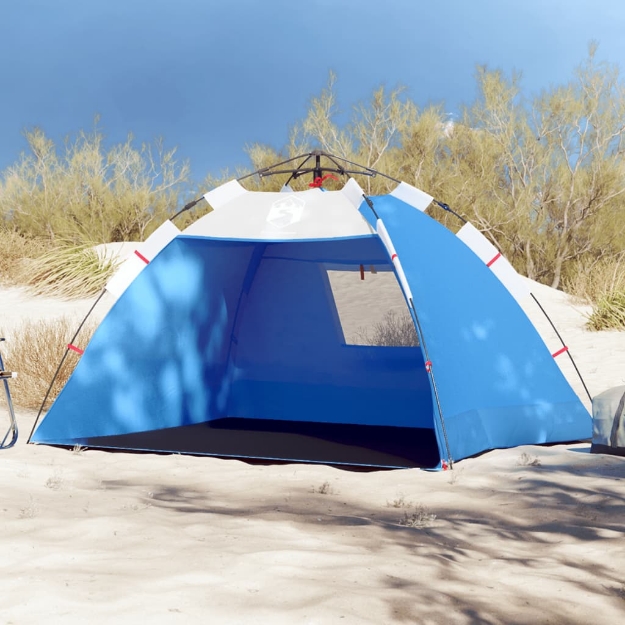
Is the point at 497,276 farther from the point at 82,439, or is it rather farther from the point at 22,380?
the point at 22,380

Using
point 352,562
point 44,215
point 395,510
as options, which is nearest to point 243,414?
point 395,510

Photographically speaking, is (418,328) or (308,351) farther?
(308,351)

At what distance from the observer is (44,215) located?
624 inches

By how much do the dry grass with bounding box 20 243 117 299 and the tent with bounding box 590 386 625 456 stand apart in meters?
8.35

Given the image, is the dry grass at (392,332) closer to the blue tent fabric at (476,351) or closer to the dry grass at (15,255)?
the blue tent fabric at (476,351)

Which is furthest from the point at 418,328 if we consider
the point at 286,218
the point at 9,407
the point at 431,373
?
the point at 9,407

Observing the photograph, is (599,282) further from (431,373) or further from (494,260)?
(431,373)

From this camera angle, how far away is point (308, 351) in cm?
611

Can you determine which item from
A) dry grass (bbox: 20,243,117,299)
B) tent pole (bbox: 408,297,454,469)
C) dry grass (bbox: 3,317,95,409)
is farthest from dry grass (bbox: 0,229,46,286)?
tent pole (bbox: 408,297,454,469)

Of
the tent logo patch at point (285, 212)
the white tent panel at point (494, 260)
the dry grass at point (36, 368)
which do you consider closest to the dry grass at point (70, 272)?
the dry grass at point (36, 368)

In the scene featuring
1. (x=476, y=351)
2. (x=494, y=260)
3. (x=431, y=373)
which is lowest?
(x=431, y=373)

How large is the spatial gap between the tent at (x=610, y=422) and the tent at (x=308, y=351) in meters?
0.48

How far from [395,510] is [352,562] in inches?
37.1

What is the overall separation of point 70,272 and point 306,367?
6877mm
